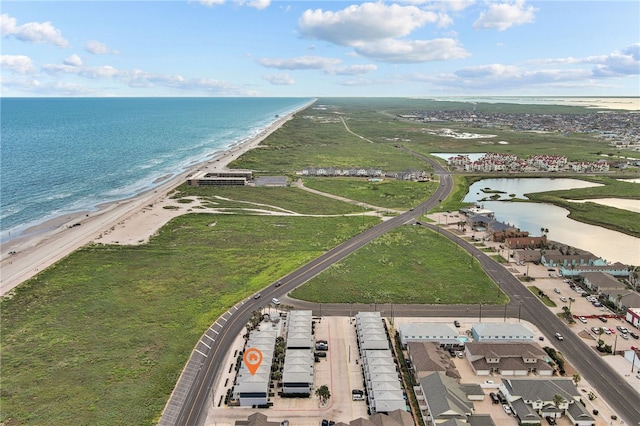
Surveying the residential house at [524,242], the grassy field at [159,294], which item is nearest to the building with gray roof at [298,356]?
the grassy field at [159,294]

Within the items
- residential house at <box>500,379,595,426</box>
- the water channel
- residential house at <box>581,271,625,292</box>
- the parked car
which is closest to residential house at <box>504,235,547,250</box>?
the water channel

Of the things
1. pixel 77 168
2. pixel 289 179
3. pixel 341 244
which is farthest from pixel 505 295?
pixel 77 168

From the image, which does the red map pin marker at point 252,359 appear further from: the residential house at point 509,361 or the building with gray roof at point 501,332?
the building with gray roof at point 501,332

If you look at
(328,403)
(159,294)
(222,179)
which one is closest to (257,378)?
(328,403)

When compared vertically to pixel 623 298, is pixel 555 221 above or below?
above

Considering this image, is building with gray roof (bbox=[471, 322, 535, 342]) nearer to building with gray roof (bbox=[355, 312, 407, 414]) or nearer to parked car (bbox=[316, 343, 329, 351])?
building with gray roof (bbox=[355, 312, 407, 414])

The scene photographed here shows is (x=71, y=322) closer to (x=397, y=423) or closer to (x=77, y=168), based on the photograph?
(x=397, y=423)

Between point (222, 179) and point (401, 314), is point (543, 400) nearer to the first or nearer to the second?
point (401, 314)
